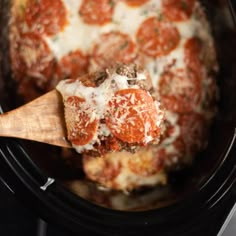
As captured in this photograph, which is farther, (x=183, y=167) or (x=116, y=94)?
(x=183, y=167)

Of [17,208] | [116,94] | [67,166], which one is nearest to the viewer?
[116,94]

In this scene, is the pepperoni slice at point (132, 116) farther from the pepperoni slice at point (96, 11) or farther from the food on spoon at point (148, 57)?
the pepperoni slice at point (96, 11)

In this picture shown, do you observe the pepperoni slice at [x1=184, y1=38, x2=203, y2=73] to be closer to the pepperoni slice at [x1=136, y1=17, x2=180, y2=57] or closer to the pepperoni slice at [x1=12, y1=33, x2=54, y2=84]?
the pepperoni slice at [x1=136, y1=17, x2=180, y2=57]

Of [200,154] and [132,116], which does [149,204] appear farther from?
[132,116]

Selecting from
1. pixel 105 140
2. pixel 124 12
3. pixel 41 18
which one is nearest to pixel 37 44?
pixel 41 18

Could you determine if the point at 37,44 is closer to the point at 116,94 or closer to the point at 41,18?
the point at 41,18

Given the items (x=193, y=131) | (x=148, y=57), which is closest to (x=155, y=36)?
(x=148, y=57)

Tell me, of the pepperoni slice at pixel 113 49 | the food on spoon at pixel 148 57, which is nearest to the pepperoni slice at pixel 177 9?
the food on spoon at pixel 148 57
